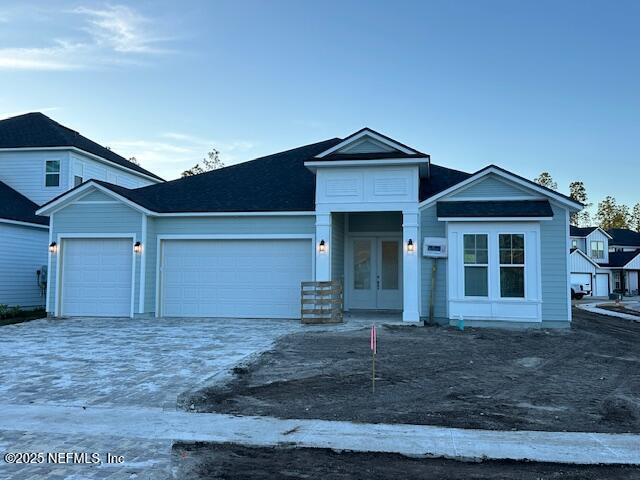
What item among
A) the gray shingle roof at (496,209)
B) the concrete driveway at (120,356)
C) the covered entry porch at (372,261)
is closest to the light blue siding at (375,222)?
the covered entry porch at (372,261)

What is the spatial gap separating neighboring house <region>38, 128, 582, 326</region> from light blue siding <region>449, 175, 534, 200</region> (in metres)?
0.03

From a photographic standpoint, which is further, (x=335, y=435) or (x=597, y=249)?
(x=597, y=249)

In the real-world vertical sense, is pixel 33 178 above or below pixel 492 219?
above

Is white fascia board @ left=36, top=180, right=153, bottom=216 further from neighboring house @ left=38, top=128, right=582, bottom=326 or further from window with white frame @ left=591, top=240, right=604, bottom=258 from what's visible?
window with white frame @ left=591, top=240, right=604, bottom=258

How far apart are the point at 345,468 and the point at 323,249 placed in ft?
34.1

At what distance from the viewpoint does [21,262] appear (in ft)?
60.8

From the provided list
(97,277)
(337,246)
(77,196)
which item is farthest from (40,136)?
(337,246)

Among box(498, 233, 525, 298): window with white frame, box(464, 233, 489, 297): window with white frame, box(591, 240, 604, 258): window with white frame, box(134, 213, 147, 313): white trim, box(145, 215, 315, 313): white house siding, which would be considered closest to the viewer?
box(498, 233, 525, 298): window with white frame

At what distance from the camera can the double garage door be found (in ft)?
50.1

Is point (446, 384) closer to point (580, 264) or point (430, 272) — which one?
point (430, 272)

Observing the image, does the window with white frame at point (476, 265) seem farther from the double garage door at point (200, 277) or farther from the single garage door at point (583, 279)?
the single garage door at point (583, 279)

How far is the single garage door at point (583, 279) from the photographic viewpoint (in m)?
41.3

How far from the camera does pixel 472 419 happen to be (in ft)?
19.0

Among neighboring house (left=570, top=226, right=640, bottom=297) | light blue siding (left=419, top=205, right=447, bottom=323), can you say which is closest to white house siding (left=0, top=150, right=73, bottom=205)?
light blue siding (left=419, top=205, right=447, bottom=323)
